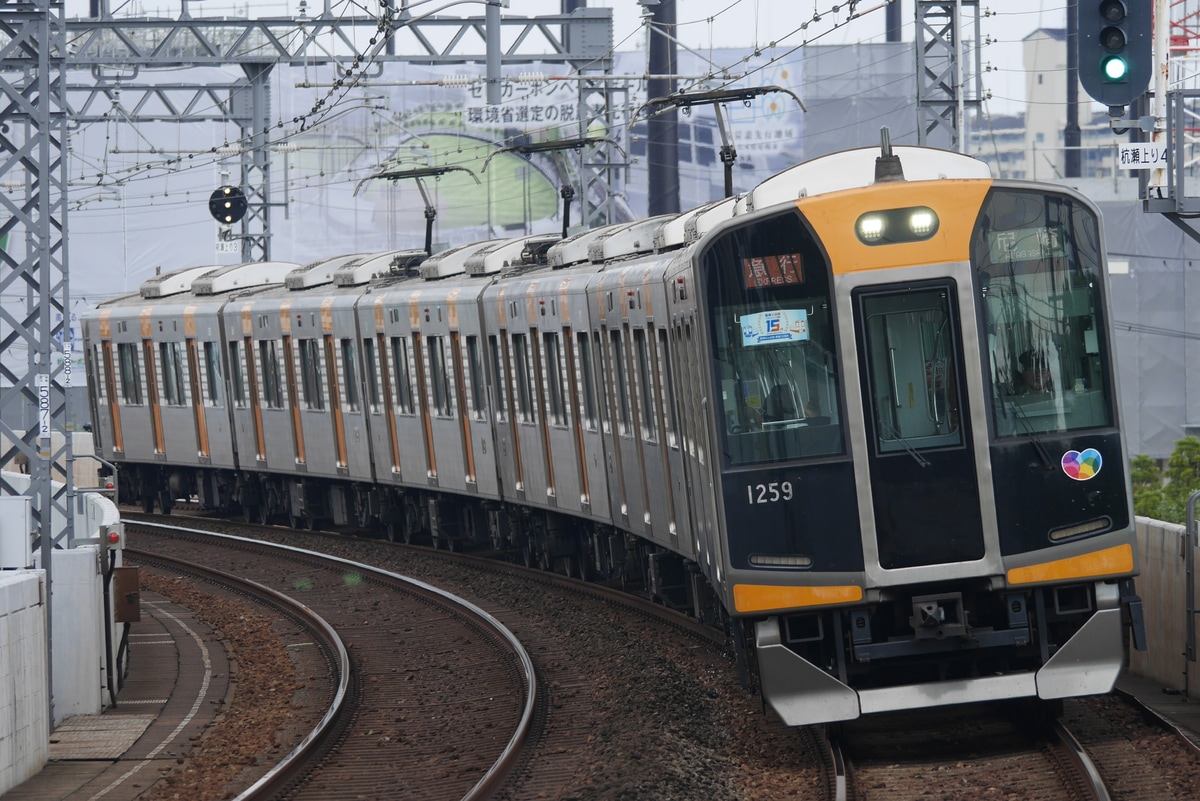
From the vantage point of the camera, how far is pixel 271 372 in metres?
23.7

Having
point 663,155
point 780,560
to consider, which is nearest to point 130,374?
point 780,560

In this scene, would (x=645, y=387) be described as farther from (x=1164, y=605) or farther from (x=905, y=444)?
(x=905, y=444)

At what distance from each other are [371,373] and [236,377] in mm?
4170

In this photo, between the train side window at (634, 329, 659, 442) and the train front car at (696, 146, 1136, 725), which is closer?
the train front car at (696, 146, 1136, 725)

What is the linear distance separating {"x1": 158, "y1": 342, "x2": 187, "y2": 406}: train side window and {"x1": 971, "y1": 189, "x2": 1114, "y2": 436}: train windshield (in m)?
18.6

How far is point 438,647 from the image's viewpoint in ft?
46.0

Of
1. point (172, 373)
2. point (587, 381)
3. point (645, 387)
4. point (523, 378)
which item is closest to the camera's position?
point (645, 387)

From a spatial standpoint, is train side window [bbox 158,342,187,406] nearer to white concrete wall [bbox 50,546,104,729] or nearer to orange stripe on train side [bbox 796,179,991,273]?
white concrete wall [bbox 50,546,104,729]

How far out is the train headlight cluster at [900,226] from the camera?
8695mm

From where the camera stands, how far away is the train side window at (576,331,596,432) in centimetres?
1480

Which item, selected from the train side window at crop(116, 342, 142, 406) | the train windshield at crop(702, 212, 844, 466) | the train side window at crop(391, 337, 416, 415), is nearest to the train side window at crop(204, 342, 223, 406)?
the train side window at crop(116, 342, 142, 406)

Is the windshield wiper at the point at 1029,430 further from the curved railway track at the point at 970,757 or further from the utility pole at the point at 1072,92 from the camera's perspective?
the utility pole at the point at 1072,92

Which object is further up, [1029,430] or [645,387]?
[645,387]

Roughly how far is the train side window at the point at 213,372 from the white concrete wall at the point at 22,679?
47.7 feet
